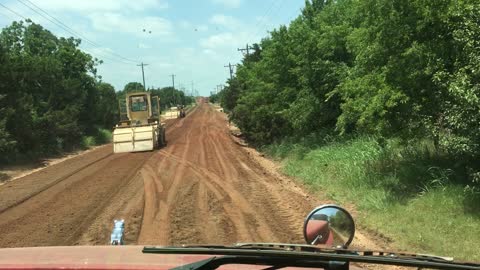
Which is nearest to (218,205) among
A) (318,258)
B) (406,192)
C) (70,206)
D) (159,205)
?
(159,205)

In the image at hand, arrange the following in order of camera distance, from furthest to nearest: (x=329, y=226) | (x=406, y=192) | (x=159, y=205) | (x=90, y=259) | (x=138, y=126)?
1. (x=138, y=126)
2. (x=159, y=205)
3. (x=406, y=192)
4. (x=90, y=259)
5. (x=329, y=226)

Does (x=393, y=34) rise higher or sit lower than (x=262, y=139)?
higher

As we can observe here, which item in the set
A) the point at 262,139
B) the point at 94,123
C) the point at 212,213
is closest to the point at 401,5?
the point at 212,213

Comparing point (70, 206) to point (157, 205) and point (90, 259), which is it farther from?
point (90, 259)

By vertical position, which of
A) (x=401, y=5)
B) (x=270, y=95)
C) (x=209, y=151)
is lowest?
(x=209, y=151)

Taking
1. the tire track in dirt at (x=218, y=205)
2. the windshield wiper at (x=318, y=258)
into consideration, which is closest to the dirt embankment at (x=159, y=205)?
the tire track in dirt at (x=218, y=205)

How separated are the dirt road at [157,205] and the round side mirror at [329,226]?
6.13 m

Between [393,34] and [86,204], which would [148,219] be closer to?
[86,204]

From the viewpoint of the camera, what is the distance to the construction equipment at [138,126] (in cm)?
2941

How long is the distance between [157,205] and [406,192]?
5.40m

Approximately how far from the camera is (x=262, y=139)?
96.9 ft

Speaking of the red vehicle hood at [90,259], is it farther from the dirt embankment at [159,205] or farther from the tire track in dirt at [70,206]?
the tire track in dirt at [70,206]

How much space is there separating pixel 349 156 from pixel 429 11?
6.46m

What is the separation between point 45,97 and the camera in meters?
35.6
